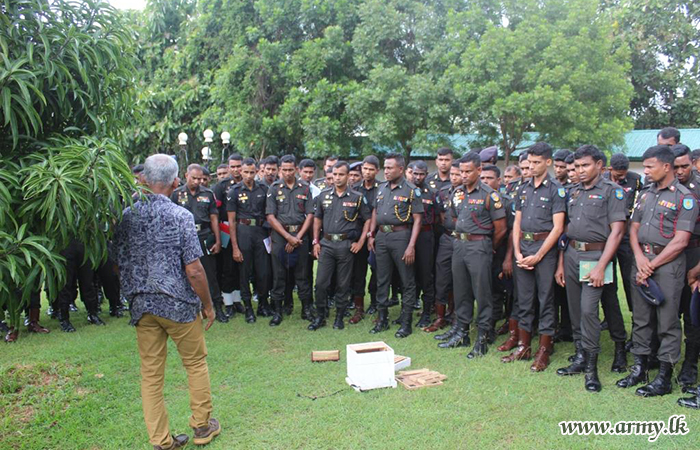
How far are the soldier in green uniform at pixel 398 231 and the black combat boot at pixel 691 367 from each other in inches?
106

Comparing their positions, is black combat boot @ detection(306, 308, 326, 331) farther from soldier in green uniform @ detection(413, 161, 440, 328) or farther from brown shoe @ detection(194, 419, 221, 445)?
brown shoe @ detection(194, 419, 221, 445)

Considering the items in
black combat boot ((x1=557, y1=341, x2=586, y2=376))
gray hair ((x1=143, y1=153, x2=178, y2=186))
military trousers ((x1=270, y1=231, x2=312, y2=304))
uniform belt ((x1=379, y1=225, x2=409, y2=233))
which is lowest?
black combat boot ((x1=557, y1=341, x2=586, y2=376))

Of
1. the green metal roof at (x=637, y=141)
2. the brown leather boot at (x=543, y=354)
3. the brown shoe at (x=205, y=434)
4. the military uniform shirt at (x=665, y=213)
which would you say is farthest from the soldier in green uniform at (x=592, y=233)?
the green metal roof at (x=637, y=141)

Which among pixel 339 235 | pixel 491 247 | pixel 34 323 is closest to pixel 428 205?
pixel 339 235

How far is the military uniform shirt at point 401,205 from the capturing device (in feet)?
19.8

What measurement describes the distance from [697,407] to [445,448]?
80.3 inches

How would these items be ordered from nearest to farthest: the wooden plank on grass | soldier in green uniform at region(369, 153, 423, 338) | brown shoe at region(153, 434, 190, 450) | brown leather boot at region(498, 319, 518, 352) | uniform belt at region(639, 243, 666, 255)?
brown shoe at region(153, 434, 190, 450)
uniform belt at region(639, 243, 666, 255)
the wooden plank on grass
brown leather boot at region(498, 319, 518, 352)
soldier in green uniform at region(369, 153, 423, 338)

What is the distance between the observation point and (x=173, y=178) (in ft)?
11.8

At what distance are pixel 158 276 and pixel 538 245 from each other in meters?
3.37

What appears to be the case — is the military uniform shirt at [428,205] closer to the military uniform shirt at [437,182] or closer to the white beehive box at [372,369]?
the military uniform shirt at [437,182]

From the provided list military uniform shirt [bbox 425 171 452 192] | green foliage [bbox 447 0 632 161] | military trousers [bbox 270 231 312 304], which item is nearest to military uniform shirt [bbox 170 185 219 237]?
military trousers [bbox 270 231 312 304]

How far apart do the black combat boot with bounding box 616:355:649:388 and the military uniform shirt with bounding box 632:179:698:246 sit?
3.32 ft

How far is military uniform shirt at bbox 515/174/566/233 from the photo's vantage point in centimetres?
482

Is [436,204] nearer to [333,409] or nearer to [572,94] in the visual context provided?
[333,409]
